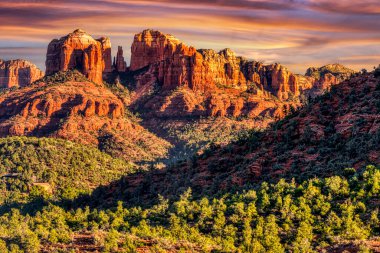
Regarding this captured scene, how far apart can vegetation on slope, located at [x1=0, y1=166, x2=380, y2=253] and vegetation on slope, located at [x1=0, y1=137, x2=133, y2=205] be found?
58.0 m

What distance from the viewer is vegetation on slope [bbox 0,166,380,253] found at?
2009 inches

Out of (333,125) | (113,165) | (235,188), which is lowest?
(113,165)

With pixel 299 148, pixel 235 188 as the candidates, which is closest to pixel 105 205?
pixel 235 188

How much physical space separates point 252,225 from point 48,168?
8877cm

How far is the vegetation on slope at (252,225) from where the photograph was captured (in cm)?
5103

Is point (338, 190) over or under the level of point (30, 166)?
over

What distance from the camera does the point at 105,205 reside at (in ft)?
268

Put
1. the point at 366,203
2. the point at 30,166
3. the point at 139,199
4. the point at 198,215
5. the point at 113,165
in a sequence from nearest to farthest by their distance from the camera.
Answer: the point at 366,203 < the point at 198,215 < the point at 139,199 < the point at 30,166 < the point at 113,165

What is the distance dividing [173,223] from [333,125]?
2611 cm

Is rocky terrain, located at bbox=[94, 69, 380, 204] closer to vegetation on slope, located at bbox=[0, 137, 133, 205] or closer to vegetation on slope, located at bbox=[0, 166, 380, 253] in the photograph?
vegetation on slope, located at bbox=[0, 166, 380, 253]

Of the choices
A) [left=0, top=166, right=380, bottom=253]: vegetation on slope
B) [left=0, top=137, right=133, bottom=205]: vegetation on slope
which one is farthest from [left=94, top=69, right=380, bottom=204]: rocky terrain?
[left=0, top=137, right=133, bottom=205]: vegetation on slope

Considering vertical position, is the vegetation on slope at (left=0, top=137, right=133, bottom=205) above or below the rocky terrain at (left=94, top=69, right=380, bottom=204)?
below

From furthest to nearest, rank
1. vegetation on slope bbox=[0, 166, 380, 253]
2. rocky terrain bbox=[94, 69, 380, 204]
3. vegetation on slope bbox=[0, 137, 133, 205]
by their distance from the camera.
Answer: vegetation on slope bbox=[0, 137, 133, 205] → rocky terrain bbox=[94, 69, 380, 204] → vegetation on slope bbox=[0, 166, 380, 253]

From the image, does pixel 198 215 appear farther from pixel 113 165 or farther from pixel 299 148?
pixel 113 165
